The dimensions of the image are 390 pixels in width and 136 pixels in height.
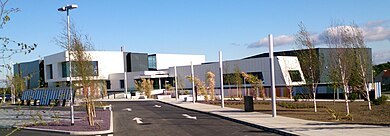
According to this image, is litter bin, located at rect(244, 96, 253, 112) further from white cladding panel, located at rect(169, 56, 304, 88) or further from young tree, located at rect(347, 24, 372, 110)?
white cladding panel, located at rect(169, 56, 304, 88)

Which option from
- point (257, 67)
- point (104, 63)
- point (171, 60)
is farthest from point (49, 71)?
point (257, 67)

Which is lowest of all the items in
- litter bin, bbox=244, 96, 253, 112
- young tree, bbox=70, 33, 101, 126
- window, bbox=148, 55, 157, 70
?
litter bin, bbox=244, 96, 253, 112

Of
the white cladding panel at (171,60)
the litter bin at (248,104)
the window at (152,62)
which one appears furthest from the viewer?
the white cladding panel at (171,60)

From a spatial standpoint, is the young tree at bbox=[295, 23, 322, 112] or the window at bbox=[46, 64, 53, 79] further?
the window at bbox=[46, 64, 53, 79]

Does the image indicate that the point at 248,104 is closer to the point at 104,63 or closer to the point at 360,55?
the point at 360,55

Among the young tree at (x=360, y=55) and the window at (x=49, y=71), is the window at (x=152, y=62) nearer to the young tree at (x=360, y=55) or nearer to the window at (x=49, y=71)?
the window at (x=49, y=71)

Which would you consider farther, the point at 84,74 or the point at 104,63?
the point at 104,63

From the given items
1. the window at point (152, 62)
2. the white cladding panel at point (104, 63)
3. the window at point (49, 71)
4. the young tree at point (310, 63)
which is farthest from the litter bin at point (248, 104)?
the window at point (49, 71)

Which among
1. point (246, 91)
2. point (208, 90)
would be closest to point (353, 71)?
point (208, 90)

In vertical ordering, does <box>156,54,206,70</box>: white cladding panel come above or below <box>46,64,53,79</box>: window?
above

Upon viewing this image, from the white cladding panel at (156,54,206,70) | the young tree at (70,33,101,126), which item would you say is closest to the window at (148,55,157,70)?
the white cladding panel at (156,54,206,70)

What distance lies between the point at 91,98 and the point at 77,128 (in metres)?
1.66

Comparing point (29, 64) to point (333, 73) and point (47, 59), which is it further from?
point (333, 73)

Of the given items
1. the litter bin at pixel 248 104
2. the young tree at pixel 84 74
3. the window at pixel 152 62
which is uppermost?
the window at pixel 152 62
